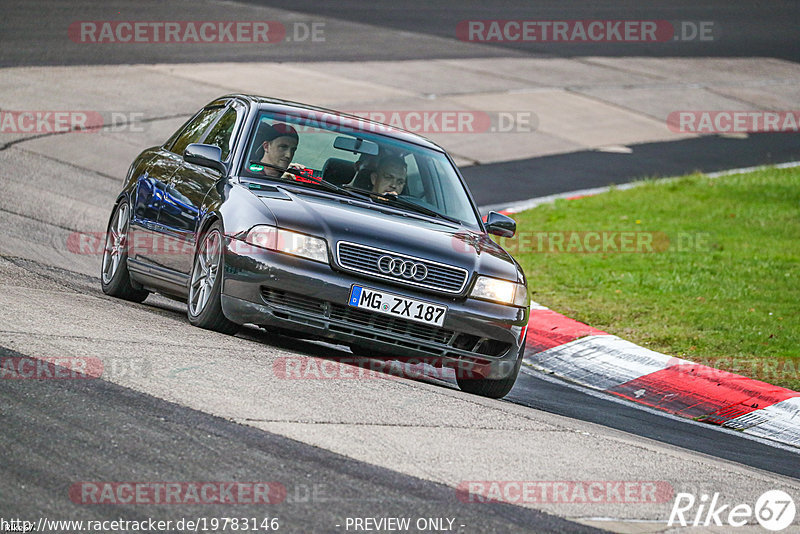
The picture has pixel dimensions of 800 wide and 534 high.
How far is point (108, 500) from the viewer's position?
4.67 meters

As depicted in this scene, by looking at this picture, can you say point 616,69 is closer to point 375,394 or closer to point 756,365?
point 756,365


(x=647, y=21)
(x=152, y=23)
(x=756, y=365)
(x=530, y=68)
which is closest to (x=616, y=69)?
(x=530, y=68)

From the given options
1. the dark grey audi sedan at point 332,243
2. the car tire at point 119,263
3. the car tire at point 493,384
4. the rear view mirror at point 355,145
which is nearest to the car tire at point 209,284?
the dark grey audi sedan at point 332,243

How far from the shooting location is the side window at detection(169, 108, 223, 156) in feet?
31.5

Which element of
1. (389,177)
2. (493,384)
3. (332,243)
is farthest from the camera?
(389,177)

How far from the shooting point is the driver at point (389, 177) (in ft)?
28.3

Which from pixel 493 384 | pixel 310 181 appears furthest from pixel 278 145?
pixel 493 384

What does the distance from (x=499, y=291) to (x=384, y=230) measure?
824mm

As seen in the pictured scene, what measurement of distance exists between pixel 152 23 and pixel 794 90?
578 inches

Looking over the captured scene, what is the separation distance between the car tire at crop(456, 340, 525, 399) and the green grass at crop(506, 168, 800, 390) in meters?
2.56

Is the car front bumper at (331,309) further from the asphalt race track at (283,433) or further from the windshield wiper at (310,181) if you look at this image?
the windshield wiper at (310,181)

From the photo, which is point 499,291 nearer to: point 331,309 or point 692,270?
point 331,309

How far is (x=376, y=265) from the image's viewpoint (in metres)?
7.46

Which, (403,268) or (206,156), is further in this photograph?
(206,156)
